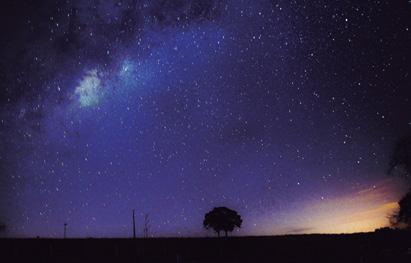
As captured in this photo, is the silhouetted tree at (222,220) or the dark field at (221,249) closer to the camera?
the dark field at (221,249)

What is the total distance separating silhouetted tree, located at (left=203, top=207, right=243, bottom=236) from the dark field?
3.78 metres

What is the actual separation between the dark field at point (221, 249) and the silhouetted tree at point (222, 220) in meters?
3.78

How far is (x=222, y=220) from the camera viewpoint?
64.9m

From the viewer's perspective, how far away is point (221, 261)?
48.9 meters

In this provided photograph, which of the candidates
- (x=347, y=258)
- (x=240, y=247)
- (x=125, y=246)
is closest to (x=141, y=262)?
(x=125, y=246)

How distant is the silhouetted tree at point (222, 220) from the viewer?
6475 centimetres

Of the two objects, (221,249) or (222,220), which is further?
(222,220)

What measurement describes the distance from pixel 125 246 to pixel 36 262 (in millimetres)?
10117

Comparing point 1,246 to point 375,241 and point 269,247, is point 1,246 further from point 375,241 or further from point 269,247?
point 375,241

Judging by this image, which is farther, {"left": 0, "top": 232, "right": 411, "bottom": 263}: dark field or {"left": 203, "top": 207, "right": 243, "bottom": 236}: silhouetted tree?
{"left": 203, "top": 207, "right": 243, "bottom": 236}: silhouetted tree

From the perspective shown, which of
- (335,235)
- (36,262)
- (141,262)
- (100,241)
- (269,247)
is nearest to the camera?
(36,262)

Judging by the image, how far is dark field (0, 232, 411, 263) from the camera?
43.3 meters

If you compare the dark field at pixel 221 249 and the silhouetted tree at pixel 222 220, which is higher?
the silhouetted tree at pixel 222 220

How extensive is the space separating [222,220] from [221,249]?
10.0m
